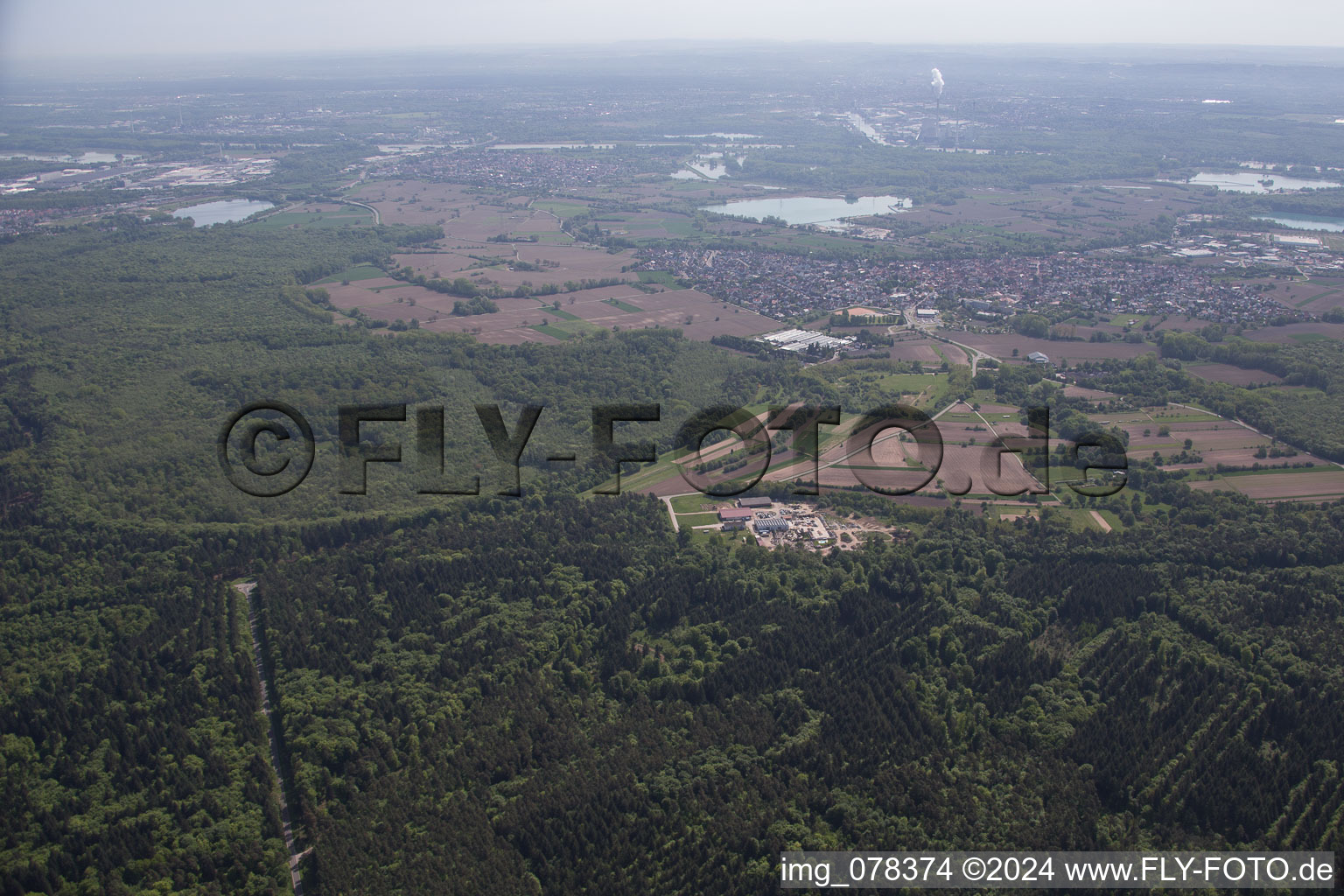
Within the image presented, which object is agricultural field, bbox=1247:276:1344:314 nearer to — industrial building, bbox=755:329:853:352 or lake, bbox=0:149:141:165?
industrial building, bbox=755:329:853:352

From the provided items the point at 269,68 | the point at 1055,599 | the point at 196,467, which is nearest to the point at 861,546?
the point at 1055,599

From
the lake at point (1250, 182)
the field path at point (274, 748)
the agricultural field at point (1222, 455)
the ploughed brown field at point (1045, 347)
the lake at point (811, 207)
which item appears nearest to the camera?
the field path at point (274, 748)

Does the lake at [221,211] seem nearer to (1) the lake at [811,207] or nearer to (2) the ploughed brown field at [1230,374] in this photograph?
(1) the lake at [811,207]

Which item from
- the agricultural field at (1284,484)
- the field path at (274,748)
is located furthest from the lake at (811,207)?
the field path at (274,748)

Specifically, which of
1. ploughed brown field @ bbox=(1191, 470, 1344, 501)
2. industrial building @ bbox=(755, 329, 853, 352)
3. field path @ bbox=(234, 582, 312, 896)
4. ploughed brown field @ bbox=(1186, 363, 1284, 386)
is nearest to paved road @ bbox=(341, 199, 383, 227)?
industrial building @ bbox=(755, 329, 853, 352)

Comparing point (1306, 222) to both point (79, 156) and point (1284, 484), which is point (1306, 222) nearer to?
point (1284, 484)

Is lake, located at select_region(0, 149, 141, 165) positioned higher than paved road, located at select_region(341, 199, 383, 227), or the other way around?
lake, located at select_region(0, 149, 141, 165)
